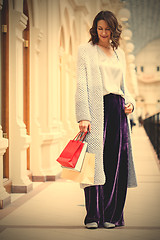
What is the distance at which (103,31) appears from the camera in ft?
11.0

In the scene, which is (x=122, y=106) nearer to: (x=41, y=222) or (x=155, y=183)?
(x=41, y=222)

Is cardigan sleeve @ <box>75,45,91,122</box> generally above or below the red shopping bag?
above

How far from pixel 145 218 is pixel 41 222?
1.00 metres

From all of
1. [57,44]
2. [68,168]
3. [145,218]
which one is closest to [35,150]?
[57,44]

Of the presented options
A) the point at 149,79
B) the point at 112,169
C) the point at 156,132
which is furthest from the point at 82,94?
the point at 149,79

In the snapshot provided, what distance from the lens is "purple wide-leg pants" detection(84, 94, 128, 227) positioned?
133 inches

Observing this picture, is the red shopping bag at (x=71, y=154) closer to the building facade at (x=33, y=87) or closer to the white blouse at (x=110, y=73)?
the white blouse at (x=110, y=73)

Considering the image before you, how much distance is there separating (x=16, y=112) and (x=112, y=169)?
211cm

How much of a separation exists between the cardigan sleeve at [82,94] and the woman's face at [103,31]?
22 cm

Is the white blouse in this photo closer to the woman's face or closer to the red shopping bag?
the woman's face

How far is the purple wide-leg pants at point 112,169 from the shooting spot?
3377 millimetres

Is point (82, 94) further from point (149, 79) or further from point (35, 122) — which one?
point (149, 79)

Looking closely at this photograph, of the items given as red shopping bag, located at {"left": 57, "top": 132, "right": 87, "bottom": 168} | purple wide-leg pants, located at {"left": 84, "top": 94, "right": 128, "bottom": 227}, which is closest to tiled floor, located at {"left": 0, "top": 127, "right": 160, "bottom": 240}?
purple wide-leg pants, located at {"left": 84, "top": 94, "right": 128, "bottom": 227}

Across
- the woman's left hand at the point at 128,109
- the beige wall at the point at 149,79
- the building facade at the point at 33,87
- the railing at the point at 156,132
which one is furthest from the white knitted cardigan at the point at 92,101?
the beige wall at the point at 149,79
